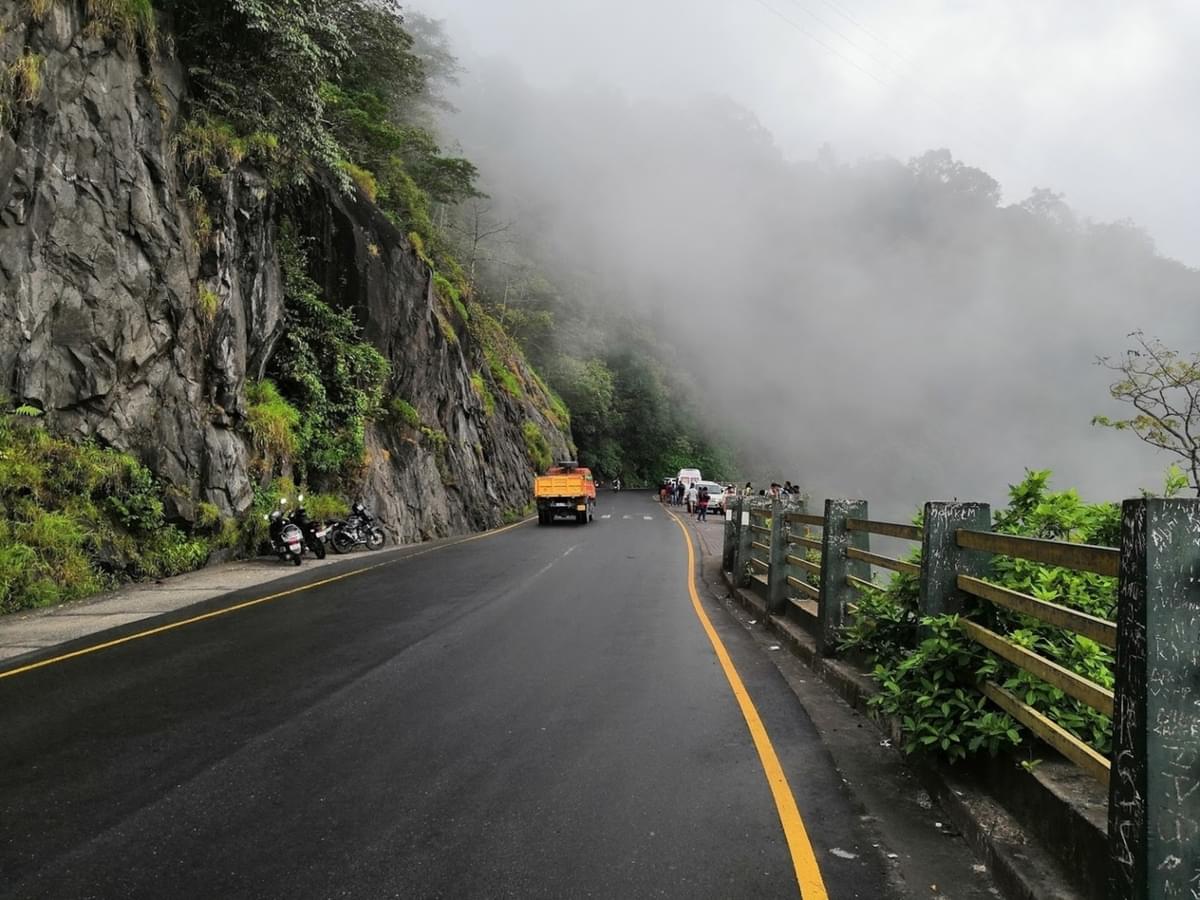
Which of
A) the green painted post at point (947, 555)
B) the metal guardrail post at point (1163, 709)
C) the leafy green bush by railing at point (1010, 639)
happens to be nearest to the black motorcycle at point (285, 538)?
the leafy green bush by railing at point (1010, 639)

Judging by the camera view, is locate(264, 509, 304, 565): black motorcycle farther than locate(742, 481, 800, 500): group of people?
Yes

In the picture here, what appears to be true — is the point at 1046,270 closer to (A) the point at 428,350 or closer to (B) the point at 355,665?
(A) the point at 428,350

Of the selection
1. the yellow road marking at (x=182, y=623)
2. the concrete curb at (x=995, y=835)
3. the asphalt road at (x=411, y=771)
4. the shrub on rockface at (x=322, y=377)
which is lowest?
the yellow road marking at (x=182, y=623)

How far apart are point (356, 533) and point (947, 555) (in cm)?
1691

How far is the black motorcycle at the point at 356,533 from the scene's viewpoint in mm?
18938

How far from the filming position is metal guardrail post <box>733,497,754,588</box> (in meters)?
12.6

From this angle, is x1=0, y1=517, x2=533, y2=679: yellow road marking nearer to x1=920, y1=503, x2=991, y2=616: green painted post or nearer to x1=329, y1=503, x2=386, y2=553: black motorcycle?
x1=329, y1=503, x2=386, y2=553: black motorcycle

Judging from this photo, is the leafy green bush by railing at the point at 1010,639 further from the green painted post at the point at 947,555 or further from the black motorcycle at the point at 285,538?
the black motorcycle at the point at 285,538

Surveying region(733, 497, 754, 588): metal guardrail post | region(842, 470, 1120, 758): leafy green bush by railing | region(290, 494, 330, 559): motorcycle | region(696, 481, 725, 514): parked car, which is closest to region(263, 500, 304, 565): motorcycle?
region(290, 494, 330, 559): motorcycle

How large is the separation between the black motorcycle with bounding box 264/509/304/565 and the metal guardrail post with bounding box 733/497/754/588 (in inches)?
353

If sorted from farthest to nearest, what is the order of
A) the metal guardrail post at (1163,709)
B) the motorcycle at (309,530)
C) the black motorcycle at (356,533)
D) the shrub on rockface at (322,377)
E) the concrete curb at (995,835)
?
the shrub on rockface at (322,377)
the black motorcycle at (356,533)
the motorcycle at (309,530)
the concrete curb at (995,835)
the metal guardrail post at (1163,709)

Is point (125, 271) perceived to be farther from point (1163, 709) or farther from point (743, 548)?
point (1163, 709)

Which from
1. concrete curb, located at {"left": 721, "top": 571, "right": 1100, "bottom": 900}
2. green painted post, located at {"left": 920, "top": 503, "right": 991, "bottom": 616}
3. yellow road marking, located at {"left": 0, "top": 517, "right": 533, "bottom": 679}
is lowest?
yellow road marking, located at {"left": 0, "top": 517, "right": 533, "bottom": 679}

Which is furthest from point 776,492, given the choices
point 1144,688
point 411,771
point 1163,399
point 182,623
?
point 1163,399
